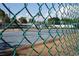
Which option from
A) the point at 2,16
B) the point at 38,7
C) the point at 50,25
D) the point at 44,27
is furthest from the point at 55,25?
the point at 2,16

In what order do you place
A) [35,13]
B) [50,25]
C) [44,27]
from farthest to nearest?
[50,25]
[44,27]
[35,13]

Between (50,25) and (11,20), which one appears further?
(50,25)

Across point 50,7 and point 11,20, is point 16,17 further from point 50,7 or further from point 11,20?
point 50,7

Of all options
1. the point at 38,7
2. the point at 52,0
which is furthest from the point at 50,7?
the point at 38,7

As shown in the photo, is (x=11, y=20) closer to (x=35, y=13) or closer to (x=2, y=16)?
(x=2, y=16)

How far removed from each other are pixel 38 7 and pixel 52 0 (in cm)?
14

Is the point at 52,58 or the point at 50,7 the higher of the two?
the point at 50,7

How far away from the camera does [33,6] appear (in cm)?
86

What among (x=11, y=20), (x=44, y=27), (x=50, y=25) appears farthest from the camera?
(x=50, y=25)

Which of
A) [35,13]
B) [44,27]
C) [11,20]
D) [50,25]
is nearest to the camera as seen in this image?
A: [11,20]

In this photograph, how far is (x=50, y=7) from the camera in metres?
0.95

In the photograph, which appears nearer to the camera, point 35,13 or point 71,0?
point 35,13

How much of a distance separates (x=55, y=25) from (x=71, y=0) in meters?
0.14

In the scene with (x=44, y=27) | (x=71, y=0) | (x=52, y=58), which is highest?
(x=71, y=0)
